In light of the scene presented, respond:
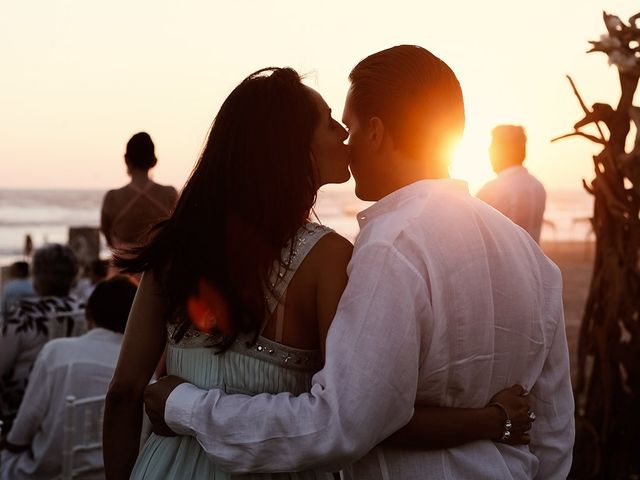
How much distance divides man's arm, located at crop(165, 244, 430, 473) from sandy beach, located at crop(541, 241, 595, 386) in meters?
6.23

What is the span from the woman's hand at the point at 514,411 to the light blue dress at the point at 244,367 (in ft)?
1.33

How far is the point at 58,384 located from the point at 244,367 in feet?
8.42

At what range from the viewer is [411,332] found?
1634 millimetres

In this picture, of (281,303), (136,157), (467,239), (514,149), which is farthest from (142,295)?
(514,149)

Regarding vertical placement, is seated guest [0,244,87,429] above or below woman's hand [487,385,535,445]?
below

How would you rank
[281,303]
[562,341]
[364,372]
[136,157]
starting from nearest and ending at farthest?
1. [364,372]
2. [281,303]
3. [562,341]
4. [136,157]

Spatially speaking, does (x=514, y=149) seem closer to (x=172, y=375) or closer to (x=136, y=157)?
(x=136, y=157)

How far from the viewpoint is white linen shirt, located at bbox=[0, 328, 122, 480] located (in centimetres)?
417

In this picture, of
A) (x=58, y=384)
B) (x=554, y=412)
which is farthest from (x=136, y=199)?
(x=554, y=412)

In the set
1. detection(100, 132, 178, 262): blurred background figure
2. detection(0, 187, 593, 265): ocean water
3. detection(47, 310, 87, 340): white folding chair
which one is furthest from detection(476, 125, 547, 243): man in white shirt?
detection(0, 187, 593, 265): ocean water

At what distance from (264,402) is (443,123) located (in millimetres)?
704

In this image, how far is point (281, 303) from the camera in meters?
1.85

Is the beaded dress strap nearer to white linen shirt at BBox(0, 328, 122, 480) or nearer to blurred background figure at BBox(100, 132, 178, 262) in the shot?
white linen shirt at BBox(0, 328, 122, 480)

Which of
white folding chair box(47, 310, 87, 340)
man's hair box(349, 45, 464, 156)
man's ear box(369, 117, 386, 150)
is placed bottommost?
white folding chair box(47, 310, 87, 340)
